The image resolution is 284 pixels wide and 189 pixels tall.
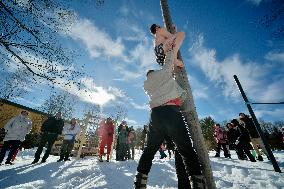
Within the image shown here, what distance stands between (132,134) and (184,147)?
12964 millimetres

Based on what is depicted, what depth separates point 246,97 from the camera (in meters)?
5.96

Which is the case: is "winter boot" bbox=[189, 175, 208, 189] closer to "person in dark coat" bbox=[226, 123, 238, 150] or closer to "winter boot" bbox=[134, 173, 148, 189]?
"winter boot" bbox=[134, 173, 148, 189]

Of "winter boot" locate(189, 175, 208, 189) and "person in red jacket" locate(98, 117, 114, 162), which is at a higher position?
"person in red jacket" locate(98, 117, 114, 162)

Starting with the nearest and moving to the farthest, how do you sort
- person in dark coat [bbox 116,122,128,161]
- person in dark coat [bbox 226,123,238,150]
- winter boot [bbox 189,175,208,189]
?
winter boot [bbox 189,175,208,189] → person in dark coat [bbox 226,123,238,150] → person in dark coat [bbox 116,122,128,161]

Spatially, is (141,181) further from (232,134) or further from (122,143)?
(122,143)

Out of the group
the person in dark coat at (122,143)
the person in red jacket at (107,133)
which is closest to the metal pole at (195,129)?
the person in red jacket at (107,133)

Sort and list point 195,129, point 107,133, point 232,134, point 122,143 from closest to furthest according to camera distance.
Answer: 1. point 195,129
2. point 232,134
3. point 107,133
4. point 122,143

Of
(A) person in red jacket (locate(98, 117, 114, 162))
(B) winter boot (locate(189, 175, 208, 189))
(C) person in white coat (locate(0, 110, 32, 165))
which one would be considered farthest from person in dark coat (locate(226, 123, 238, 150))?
(C) person in white coat (locate(0, 110, 32, 165))

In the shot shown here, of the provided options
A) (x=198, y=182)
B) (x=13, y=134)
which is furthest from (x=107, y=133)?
(x=198, y=182)

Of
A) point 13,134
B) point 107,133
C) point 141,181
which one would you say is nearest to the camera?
point 141,181

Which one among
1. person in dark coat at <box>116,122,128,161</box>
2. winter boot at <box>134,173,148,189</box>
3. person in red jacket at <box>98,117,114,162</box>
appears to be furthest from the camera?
person in dark coat at <box>116,122,128,161</box>

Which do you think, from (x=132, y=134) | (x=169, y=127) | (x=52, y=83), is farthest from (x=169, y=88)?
(x=132, y=134)

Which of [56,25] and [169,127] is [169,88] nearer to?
[169,127]

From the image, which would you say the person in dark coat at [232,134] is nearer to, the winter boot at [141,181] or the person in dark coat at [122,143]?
the person in dark coat at [122,143]
